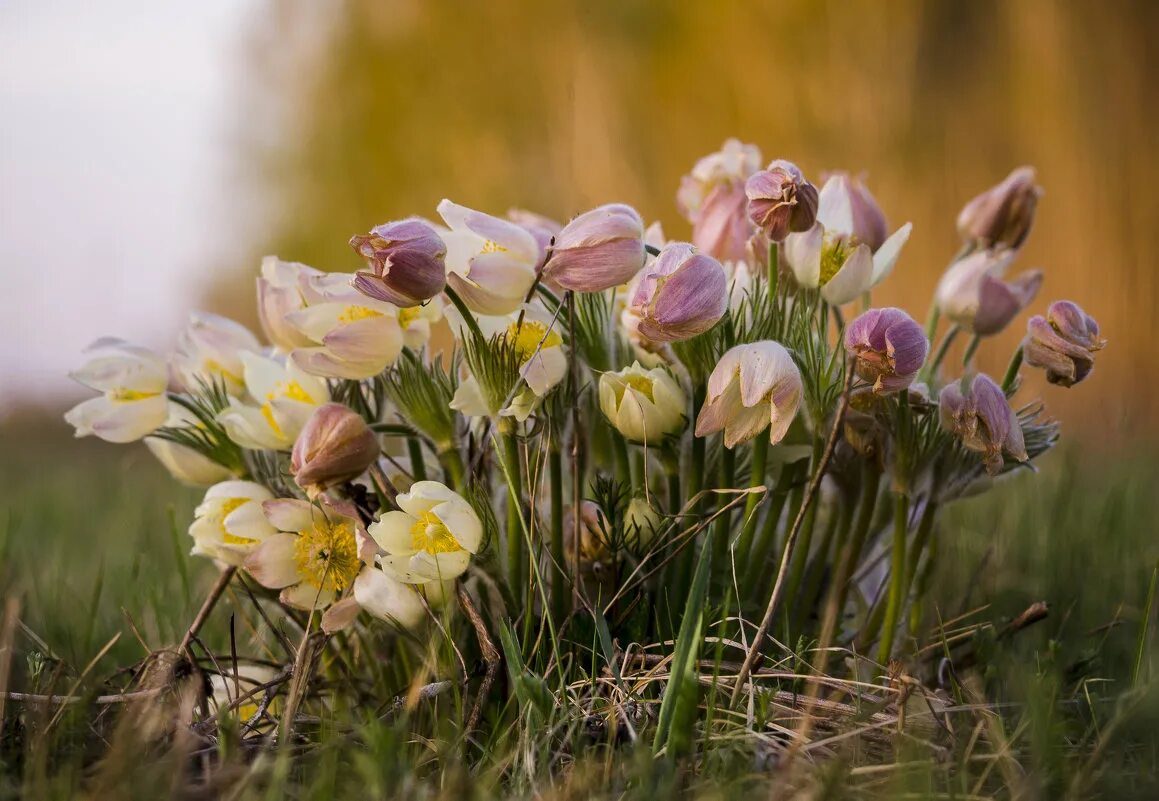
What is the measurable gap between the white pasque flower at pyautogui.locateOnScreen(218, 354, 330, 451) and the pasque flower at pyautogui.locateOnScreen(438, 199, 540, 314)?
138mm

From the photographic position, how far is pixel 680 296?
680 mm

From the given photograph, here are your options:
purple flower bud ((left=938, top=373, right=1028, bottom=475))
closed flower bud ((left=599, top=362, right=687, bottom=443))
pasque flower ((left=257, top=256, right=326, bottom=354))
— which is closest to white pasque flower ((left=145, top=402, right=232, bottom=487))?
pasque flower ((left=257, top=256, right=326, bottom=354))

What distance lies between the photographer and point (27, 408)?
491cm

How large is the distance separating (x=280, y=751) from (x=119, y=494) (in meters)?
1.92

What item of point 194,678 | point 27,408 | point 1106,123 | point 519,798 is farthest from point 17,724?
point 27,408

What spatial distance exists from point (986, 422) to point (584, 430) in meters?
0.29

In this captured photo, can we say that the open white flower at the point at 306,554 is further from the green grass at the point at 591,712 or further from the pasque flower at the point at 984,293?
the pasque flower at the point at 984,293

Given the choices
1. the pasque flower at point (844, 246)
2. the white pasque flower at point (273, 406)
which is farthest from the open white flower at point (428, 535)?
the pasque flower at point (844, 246)

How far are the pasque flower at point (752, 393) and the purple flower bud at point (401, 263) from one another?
19cm

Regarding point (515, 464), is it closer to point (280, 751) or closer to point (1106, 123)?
point (280, 751)

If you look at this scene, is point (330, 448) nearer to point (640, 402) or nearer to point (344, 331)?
point (344, 331)

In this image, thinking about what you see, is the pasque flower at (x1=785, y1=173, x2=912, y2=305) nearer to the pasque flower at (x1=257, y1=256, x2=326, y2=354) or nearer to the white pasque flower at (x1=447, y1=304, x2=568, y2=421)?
the white pasque flower at (x1=447, y1=304, x2=568, y2=421)

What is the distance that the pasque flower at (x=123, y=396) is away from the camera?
2.70 ft

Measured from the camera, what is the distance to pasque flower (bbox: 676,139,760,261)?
2.89 ft
